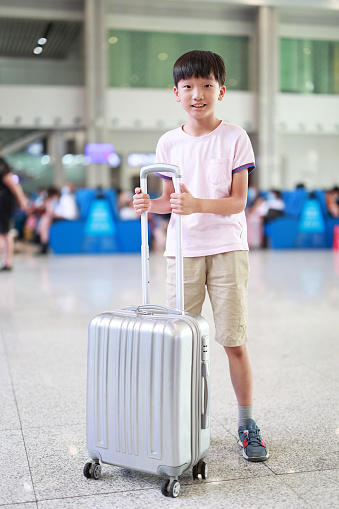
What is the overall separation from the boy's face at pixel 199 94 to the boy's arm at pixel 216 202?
0.84 ft

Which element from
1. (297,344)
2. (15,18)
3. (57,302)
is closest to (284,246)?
(57,302)

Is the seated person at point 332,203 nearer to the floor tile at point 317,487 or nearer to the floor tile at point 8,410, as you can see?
the floor tile at point 8,410

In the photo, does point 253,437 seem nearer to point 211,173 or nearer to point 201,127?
point 211,173

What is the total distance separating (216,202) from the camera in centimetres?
220

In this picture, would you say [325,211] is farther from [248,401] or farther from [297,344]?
[248,401]

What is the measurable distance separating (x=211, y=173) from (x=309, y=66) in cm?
2169

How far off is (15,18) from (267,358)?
18.7 m

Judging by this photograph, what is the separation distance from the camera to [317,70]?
22469 mm

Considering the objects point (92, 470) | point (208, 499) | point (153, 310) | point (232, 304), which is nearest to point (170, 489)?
point (208, 499)

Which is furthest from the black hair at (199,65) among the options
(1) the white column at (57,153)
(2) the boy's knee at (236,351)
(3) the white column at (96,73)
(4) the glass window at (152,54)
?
(1) the white column at (57,153)

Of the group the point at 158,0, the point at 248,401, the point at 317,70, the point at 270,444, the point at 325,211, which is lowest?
the point at 270,444

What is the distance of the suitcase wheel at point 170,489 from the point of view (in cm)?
197

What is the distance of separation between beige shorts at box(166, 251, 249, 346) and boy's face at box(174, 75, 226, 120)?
517 millimetres

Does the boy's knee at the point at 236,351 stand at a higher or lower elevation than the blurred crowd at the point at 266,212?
lower
